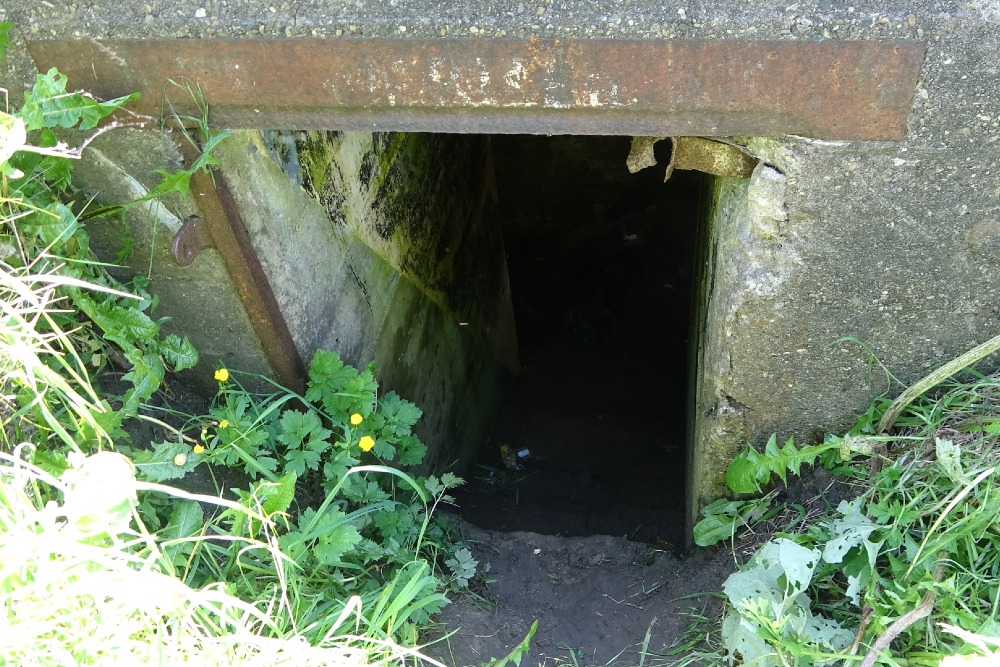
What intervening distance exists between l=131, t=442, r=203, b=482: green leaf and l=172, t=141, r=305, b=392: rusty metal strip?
0.46 metres

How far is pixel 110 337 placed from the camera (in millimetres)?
1986

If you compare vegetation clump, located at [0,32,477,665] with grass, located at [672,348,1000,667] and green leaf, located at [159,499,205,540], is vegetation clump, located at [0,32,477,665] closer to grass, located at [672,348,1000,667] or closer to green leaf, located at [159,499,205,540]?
green leaf, located at [159,499,205,540]

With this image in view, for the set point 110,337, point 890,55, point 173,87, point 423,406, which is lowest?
point 423,406

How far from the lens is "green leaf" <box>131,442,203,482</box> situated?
1.92 metres

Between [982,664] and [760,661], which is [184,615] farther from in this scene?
[982,664]

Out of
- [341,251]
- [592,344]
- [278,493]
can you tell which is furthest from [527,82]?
[592,344]

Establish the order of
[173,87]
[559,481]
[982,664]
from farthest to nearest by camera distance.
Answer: [559,481], [173,87], [982,664]

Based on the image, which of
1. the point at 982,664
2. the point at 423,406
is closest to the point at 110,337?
the point at 423,406

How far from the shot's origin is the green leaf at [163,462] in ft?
6.31

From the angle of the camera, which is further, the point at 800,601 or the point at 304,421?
the point at 304,421

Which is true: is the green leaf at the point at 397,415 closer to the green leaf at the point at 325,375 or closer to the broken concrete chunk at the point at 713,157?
the green leaf at the point at 325,375

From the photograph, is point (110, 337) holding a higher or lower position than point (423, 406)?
higher

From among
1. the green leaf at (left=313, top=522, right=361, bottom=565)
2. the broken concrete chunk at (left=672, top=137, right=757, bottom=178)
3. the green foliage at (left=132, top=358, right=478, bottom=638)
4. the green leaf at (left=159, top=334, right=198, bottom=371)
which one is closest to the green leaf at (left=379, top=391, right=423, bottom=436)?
the green foliage at (left=132, top=358, right=478, bottom=638)

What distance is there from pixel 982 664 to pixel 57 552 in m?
1.73
